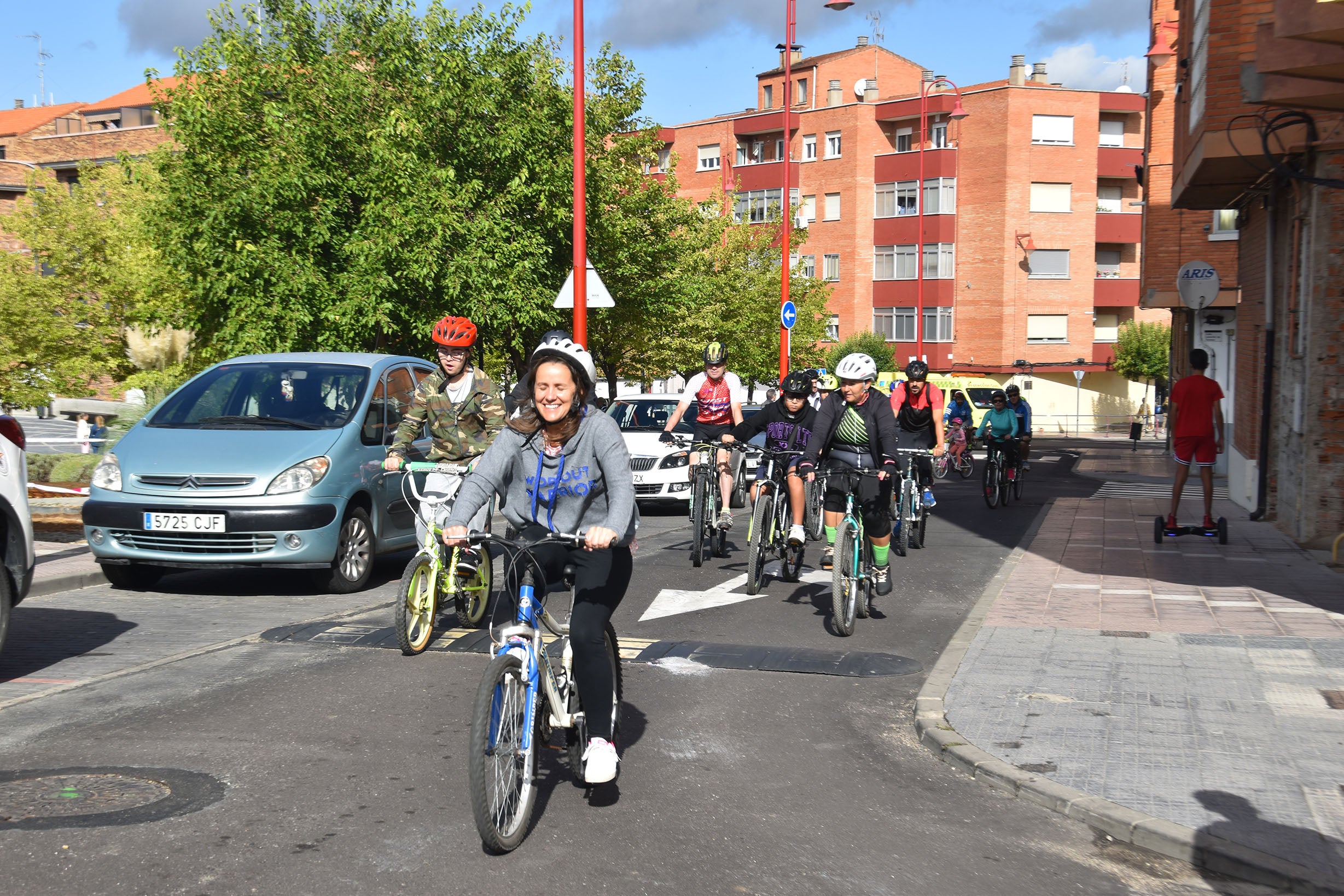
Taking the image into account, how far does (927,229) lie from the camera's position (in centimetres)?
6581

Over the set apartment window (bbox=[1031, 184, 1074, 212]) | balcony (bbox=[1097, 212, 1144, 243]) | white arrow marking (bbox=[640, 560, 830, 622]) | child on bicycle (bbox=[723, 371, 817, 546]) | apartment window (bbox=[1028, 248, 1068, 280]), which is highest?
apartment window (bbox=[1031, 184, 1074, 212])

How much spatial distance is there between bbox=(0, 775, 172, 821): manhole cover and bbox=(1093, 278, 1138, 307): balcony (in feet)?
214

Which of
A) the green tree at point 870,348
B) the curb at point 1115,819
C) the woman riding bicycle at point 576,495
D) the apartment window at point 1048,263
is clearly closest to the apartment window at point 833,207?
the green tree at point 870,348

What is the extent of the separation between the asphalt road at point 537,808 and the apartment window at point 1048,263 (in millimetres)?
59623

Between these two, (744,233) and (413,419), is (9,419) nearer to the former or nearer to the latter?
(413,419)

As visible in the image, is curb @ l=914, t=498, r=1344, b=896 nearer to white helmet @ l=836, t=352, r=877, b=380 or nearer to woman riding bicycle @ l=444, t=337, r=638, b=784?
woman riding bicycle @ l=444, t=337, r=638, b=784

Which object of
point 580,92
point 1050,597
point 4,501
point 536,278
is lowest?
point 1050,597

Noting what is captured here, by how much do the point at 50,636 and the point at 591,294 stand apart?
9.95 metres

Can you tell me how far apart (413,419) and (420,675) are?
1921mm

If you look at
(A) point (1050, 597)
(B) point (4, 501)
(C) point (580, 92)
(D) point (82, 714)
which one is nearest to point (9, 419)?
(B) point (4, 501)

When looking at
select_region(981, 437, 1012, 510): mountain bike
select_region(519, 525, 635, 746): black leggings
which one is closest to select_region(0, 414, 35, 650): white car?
select_region(519, 525, 635, 746): black leggings

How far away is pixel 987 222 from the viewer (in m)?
64.3

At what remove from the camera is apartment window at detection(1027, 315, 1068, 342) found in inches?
2571

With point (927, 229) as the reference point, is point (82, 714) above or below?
below
